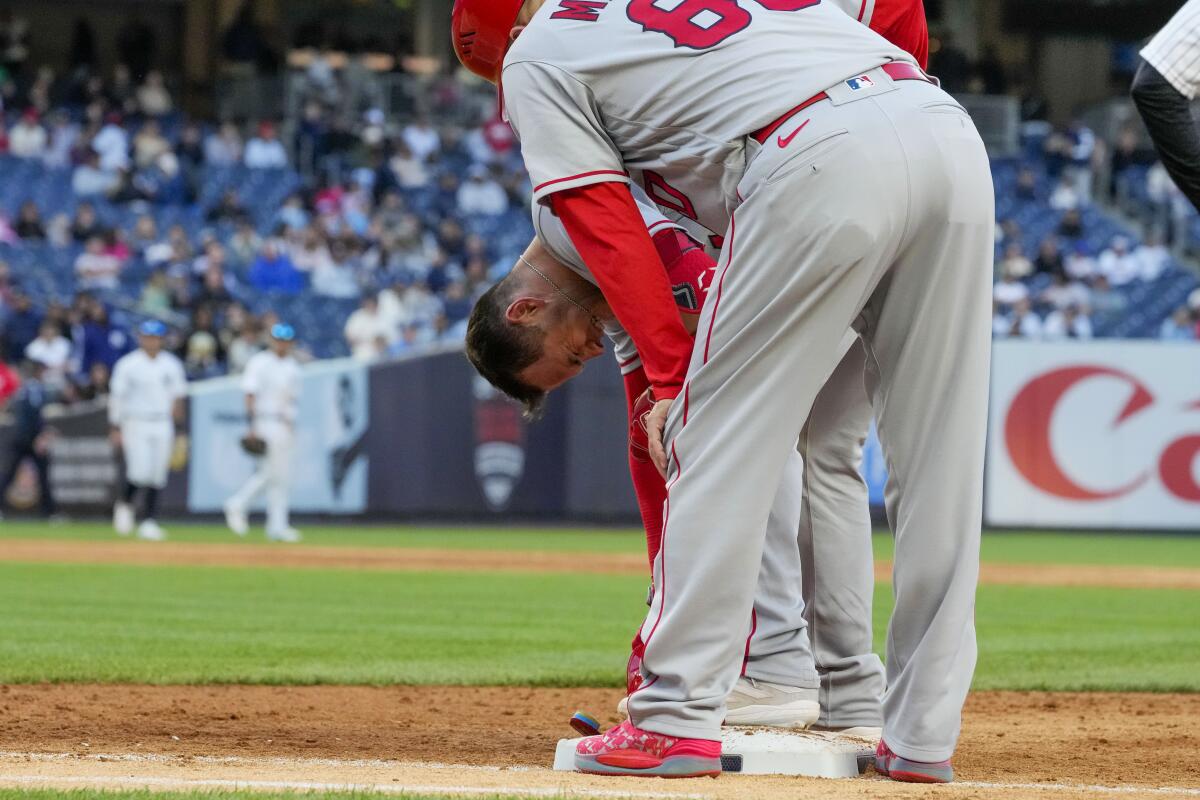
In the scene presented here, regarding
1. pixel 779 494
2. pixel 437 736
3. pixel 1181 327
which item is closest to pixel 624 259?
pixel 779 494

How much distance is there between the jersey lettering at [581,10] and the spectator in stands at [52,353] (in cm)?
1613

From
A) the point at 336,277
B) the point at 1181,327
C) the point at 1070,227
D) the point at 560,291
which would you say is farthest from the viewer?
the point at 1070,227

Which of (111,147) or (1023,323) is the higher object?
(111,147)

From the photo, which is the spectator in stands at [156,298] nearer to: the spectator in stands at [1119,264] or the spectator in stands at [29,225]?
the spectator in stands at [29,225]

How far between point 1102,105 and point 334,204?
13.4m

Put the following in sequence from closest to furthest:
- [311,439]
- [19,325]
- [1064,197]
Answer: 1. [311,439]
2. [19,325]
3. [1064,197]

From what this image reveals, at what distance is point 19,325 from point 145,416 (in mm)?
3651

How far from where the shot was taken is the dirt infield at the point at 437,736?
340 centimetres

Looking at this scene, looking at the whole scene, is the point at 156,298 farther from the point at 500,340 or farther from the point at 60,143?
the point at 500,340

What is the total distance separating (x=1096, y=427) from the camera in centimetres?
1714

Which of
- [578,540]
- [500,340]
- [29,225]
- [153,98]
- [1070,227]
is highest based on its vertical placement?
[153,98]

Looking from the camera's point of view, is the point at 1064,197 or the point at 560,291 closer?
the point at 560,291

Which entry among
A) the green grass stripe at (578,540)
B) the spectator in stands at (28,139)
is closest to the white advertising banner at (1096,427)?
the green grass stripe at (578,540)

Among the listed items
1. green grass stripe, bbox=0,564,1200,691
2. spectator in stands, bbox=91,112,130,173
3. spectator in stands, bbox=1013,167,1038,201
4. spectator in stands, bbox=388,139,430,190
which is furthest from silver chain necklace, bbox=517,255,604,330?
spectator in stands, bbox=1013,167,1038,201
